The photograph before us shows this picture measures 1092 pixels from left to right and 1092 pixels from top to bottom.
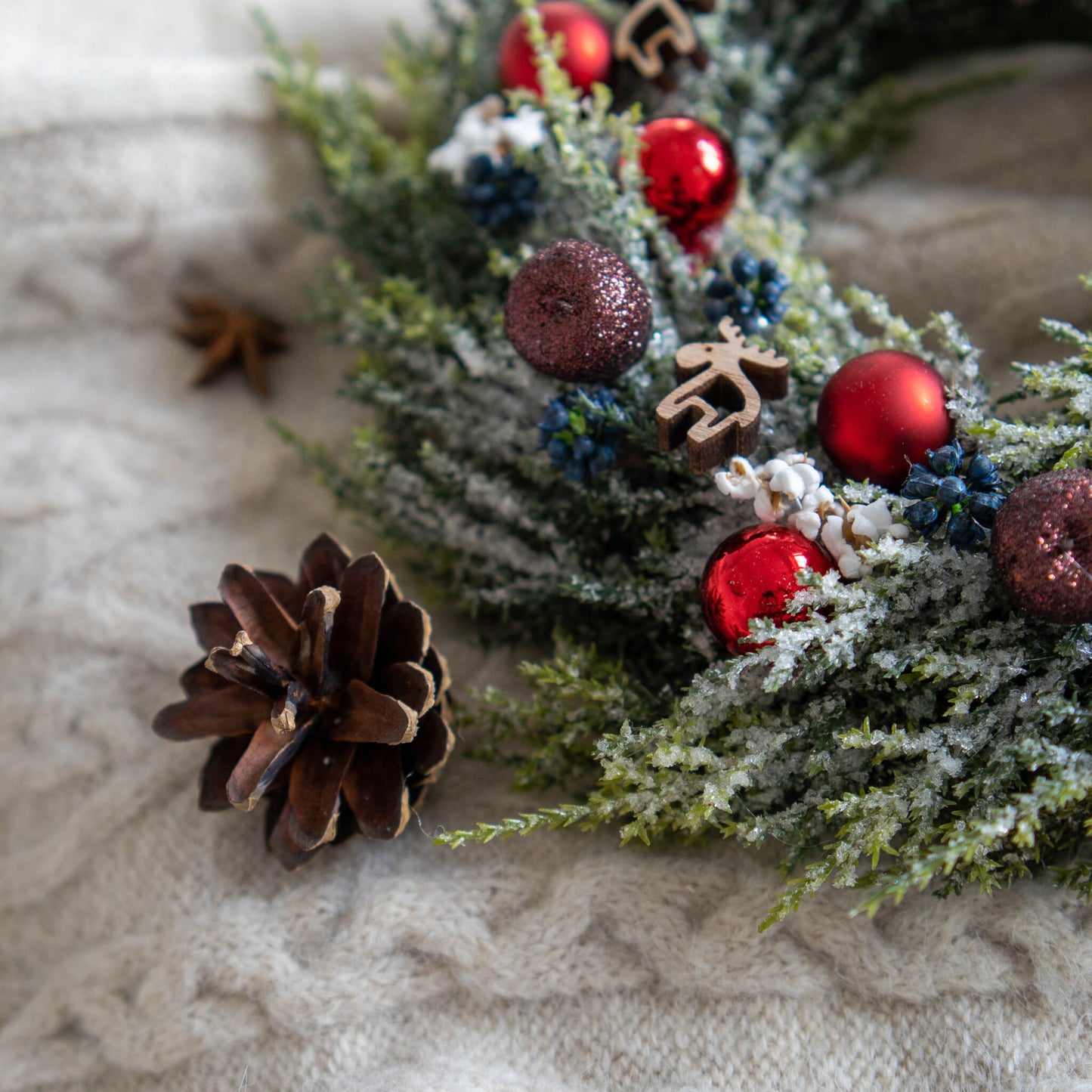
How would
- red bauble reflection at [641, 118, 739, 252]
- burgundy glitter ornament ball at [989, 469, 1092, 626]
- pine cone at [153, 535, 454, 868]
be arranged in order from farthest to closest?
red bauble reflection at [641, 118, 739, 252]
pine cone at [153, 535, 454, 868]
burgundy glitter ornament ball at [989, 469, 1092, 626]

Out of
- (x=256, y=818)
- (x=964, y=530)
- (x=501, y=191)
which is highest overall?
(x=501, y=191)

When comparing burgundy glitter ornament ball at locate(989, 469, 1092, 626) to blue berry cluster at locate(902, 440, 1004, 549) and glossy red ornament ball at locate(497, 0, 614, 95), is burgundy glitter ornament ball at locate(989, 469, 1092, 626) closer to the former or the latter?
blue berry cluster at locate(902, 440, 1004, 549)

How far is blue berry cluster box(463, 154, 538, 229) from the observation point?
759 millimetres

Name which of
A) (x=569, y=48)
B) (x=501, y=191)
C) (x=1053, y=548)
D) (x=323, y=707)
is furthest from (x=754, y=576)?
(x=569, y=48)

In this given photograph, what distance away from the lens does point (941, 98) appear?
3.14ft

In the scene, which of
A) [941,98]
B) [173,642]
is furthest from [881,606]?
[941,98]

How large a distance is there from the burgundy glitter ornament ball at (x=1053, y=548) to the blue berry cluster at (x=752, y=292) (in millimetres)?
224

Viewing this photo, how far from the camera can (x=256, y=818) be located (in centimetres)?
72

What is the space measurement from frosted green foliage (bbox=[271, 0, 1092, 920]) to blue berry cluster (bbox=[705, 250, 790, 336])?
18mm

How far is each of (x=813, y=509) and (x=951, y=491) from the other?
0.25 ft

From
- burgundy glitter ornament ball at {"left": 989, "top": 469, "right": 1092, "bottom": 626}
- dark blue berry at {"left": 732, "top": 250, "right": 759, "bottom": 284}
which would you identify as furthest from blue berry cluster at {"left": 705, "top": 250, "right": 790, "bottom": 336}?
burgundy glitter ornament ball at {"left": 989, "top": 469, "right": 1092, "bottom": 626}

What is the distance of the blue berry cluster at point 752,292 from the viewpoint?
66 centimetres

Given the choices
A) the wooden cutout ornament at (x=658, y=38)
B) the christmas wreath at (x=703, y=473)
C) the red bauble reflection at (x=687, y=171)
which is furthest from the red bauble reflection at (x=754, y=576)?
the wooden cutout ornament at (x=658, y=38)

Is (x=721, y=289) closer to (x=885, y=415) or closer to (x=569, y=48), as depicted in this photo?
(x=885, y=415)
